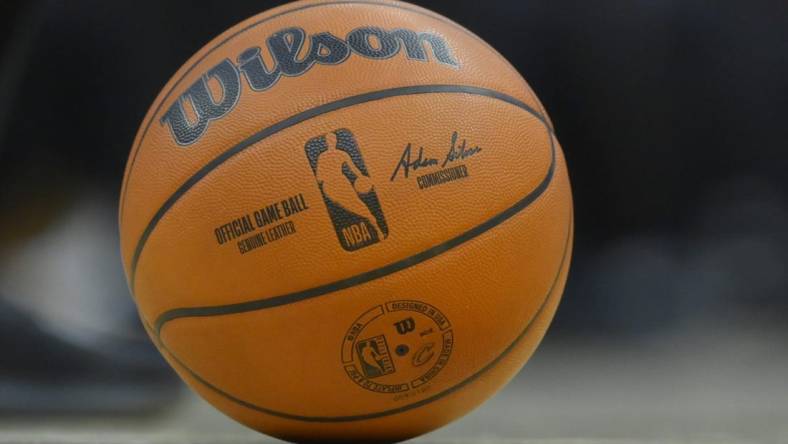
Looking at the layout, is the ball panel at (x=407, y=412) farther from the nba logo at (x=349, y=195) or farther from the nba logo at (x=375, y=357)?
the nba logo at (x=349, y=195)

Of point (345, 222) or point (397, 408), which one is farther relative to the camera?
point (397, 408)

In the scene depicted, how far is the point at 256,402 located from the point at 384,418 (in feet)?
0.75

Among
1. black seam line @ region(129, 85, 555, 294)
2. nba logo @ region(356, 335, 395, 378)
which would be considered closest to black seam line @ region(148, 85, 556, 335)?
black seam line @ region(129, 85, 555, 294)

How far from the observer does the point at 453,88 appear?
1.64 metres

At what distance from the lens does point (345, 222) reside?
1.50m

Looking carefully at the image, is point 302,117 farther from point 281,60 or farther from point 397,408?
point 397,408

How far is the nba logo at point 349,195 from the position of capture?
1501 mm

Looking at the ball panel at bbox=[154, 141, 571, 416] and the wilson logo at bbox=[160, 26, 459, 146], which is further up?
the wilson logo at bbox=[160, 26, 459, 146]

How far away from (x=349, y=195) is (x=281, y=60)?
293 millimetres

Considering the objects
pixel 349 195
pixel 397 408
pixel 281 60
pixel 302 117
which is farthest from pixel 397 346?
pixel 281 60

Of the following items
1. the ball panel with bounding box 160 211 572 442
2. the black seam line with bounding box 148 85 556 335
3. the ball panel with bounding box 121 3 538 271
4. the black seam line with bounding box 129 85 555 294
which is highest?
the ball panel with bounding box 121 3 538 271

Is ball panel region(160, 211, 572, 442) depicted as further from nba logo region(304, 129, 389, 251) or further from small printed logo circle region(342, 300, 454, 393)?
nba logo region(304, 129, 389, 251)

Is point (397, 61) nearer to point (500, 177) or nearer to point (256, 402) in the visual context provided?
point (500, 177)

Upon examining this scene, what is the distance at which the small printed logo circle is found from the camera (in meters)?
1.54
